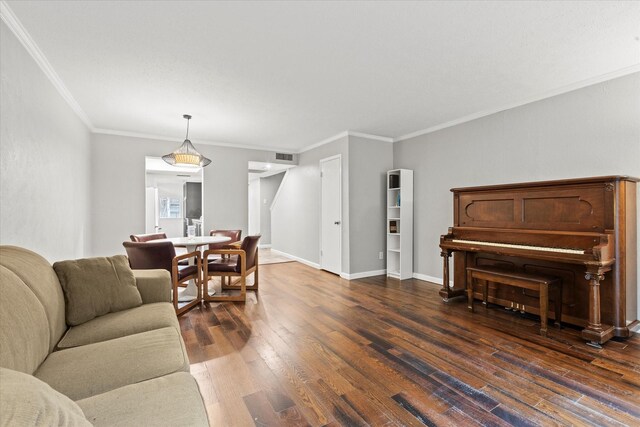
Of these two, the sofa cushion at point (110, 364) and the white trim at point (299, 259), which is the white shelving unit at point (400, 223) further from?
the sofa cushion at point (110, 364)

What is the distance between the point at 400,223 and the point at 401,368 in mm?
2900

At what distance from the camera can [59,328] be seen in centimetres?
164

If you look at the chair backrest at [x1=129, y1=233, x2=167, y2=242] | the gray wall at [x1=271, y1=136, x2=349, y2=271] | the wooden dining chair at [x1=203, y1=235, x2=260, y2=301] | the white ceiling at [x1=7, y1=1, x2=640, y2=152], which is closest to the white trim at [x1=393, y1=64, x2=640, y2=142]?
the white ceiling at [x1=7, y1=1, x2=640, y2=152]

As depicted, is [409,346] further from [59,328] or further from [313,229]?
[313,229]

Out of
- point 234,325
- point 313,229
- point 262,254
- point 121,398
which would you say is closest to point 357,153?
point 313,229

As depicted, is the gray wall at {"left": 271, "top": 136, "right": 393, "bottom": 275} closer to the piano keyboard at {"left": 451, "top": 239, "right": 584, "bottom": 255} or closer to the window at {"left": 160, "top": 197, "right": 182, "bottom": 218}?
the piano keyboard at {"left": 451, "top": 239, "right": 584, "bottom": 255}

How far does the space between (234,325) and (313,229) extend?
3.18m

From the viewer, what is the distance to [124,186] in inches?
192

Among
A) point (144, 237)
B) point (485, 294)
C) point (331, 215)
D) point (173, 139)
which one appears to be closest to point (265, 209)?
point (173, 139)

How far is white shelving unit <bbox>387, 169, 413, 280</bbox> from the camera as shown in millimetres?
4754

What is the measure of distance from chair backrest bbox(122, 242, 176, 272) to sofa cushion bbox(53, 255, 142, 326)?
3.13 ft

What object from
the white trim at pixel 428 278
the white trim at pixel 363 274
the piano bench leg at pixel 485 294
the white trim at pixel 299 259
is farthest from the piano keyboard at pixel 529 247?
the white trim at pixel 299 259

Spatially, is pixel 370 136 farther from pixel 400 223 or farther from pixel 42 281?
pixel 42 281

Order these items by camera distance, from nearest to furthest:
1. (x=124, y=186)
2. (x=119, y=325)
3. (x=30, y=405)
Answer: (x=30, y=405) → (x=119, y=325) → (x=124, y=186)
